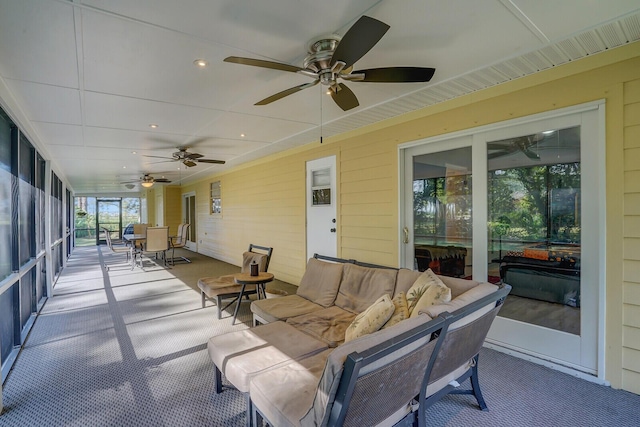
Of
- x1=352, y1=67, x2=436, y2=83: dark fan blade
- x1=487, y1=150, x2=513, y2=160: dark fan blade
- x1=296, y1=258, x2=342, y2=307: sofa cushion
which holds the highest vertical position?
x1=352, y1=67, x2=436, y2=83: dark fan blade

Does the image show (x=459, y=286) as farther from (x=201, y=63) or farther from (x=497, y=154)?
(x=201, y=63)

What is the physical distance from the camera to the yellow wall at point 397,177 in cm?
223

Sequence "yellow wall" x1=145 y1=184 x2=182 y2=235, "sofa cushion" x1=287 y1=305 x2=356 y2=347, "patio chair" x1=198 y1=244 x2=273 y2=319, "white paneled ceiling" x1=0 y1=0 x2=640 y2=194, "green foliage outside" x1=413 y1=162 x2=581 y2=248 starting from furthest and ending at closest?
1. "yellow wall" x1=145 y1=184 x2=182 y2=235
2. "patio chair" x1=198 y1=244 x2=273 y2=319
3. "green foliage outside" x1=413 y1=162 x2=581 y2=248
4. "sofa cushion" x1=287 y1=305 x2=356 y2=347
5. "white paneled ceiling" x1=0 y1=0 x2=640 y2=194

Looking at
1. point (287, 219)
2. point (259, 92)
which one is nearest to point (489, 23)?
point (259, 92)

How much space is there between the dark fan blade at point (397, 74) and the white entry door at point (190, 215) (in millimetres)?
10085

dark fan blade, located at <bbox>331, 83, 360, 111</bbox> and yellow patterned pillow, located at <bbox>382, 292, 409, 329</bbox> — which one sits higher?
dark fan blade, located at <bbox>331, 83, 360, 111</bbox>

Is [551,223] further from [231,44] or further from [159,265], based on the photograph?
[159,265]

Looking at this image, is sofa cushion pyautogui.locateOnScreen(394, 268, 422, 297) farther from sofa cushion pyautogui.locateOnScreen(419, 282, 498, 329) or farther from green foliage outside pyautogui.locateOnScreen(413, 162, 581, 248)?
green foliage outside pyautogui.locateOnScreen(413, 162, 581, 248)

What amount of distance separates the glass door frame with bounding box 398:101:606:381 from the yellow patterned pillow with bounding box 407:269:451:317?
119 centimetres

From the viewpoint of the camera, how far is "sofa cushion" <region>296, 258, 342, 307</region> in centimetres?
317

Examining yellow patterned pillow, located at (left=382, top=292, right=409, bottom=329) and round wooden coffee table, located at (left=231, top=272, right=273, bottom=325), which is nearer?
yellow patterned pillow, located at (left=382, top=292, right=409, bottom=329)

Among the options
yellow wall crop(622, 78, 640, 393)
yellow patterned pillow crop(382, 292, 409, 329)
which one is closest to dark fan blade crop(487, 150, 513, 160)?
yellow wall crop(622, 78, 640, 393)

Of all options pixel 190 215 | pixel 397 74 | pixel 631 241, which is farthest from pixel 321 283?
pixel 190 215

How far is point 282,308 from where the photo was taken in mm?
2992
